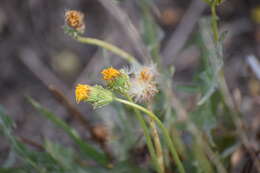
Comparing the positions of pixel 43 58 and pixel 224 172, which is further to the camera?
pixel 43 58

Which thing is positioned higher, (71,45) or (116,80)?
(71,45)

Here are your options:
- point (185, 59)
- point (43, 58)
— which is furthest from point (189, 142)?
point (43, 58)

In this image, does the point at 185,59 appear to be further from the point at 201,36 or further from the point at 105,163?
the point at 105,163

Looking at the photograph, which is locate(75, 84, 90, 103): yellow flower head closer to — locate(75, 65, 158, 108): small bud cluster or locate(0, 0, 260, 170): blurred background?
locate(75, 65, 158, 108): small bud cluster

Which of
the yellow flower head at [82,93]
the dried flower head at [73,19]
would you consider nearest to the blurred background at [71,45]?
the dried flower head at [73,19]

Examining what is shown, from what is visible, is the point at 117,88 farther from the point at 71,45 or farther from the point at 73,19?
the point at 71,45

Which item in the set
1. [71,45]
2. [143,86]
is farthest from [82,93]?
[71,45]

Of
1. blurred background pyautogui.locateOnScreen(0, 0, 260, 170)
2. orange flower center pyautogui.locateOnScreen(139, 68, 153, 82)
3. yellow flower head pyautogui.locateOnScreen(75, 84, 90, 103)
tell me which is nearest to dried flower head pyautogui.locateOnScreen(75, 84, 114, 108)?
yellow flower head pyautogui.locateOnScreen(75, 84, 90, 103)
